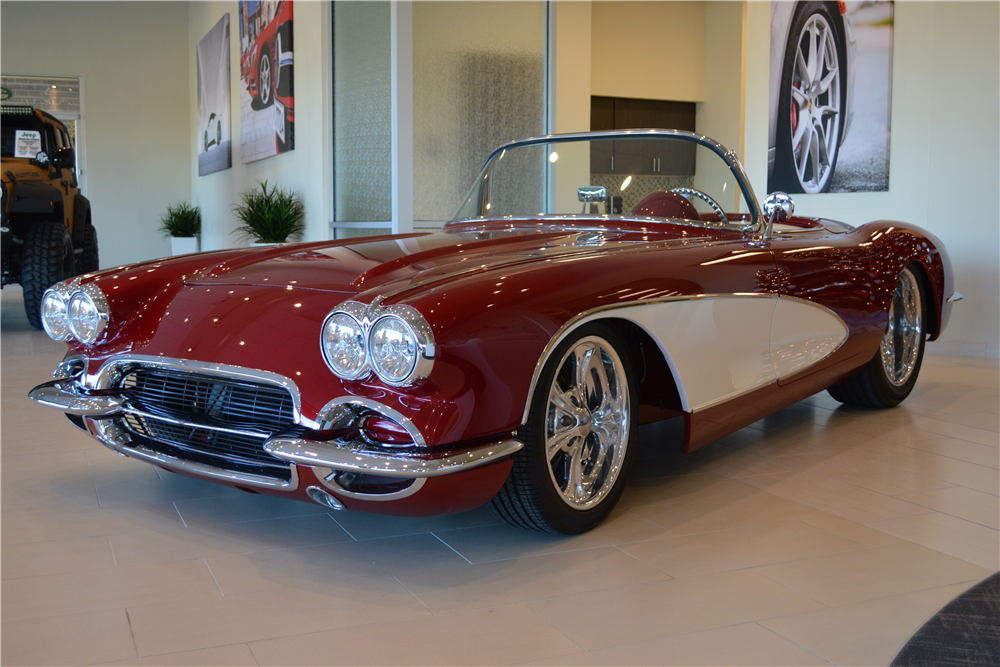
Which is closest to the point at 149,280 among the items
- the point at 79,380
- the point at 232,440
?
the point at 79,380

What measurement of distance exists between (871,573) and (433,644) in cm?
98

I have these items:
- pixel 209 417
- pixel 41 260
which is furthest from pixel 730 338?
pixel 41 260

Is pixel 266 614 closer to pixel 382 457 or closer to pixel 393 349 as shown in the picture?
pixel 382 457

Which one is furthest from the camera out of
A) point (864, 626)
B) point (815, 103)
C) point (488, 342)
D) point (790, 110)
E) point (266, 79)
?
point (266, 79)

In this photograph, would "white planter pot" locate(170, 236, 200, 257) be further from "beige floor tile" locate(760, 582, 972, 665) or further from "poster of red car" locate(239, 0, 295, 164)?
"beige floor tile" locate(760, 582, 972, 665)

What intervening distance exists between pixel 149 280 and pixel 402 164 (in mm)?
3578

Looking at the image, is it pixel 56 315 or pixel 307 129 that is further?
pixel 307 129

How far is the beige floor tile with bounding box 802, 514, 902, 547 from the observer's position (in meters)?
2.07

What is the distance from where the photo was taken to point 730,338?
7.80ft

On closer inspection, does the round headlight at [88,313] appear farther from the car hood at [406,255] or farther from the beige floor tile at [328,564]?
the beige floor tile at [328,564]

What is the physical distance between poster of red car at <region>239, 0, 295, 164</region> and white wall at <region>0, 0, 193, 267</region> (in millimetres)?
3959

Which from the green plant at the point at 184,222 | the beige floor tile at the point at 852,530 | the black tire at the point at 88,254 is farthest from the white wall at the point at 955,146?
the green plant at the point at 184,222

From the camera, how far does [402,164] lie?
18.8 ft

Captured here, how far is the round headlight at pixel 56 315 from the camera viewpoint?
2266 millimetres
